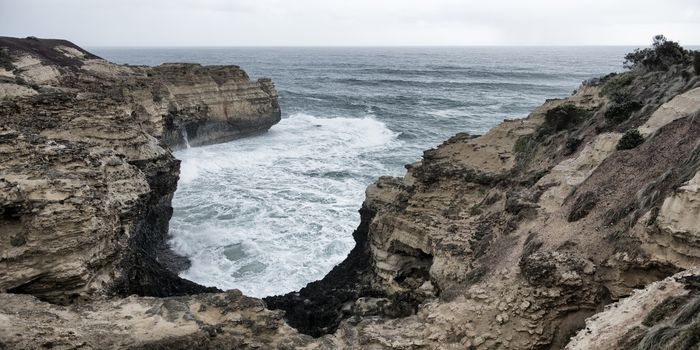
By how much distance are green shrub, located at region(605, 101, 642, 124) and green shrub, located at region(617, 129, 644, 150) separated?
7.90 feet

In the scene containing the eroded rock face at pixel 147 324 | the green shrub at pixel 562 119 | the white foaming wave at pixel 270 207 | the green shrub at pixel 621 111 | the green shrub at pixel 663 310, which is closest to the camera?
the green shrub at pixel 663 310

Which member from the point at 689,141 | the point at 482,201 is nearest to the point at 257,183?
the point at 482,201

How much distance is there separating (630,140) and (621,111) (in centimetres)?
302

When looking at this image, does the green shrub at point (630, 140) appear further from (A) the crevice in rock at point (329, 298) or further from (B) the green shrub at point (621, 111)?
(A) the crevice in rock at point (329, 298)

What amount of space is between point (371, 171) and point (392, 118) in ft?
85.2

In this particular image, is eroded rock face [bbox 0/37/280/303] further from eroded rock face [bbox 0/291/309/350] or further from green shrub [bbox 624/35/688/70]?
green shrub [bbox 624/35/688/70]

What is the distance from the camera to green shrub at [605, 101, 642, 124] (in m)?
18.0

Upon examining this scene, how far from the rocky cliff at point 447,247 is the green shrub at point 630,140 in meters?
0.04

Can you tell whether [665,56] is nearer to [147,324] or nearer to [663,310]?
[663,310]

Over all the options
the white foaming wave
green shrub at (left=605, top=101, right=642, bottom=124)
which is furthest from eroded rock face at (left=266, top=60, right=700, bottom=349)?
the white foaming wave

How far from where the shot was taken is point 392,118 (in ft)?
211

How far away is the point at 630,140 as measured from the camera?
50.8 ft

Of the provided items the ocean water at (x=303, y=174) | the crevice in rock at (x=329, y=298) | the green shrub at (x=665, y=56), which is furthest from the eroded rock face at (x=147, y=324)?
the green shrub at (x=665, y=56)

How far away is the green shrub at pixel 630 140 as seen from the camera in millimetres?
15422
